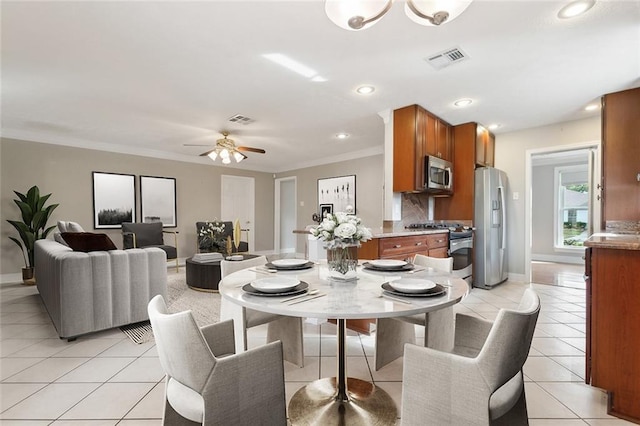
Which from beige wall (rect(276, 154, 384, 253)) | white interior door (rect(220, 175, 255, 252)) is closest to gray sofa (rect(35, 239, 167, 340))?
beige wall (rect(276, 154, 384, 253))

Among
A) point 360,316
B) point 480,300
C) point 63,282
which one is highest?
point 360,316

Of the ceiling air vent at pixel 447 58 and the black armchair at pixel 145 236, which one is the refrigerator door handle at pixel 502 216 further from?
the black armchair at pixel 145 236

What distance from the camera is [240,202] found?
7.32 m

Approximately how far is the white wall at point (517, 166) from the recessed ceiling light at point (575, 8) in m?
2.96

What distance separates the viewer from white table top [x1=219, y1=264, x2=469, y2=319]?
1.00m

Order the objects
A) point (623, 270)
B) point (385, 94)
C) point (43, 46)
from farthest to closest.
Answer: point (385, 94) → point (43, 46) → point (623, 270)

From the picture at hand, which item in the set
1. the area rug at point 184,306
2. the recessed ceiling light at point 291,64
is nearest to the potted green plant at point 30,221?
the area rug at point 184,306

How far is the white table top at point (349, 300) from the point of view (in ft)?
3.29

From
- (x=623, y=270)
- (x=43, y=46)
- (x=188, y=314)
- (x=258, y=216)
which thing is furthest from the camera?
(x=258, y=216)

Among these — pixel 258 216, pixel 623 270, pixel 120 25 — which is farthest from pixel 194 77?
pixel 258 216

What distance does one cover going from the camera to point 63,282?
2.33 m

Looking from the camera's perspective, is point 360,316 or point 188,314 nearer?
point 188,314

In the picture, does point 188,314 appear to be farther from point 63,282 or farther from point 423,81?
point 423,81

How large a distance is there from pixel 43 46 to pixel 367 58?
261 cm
